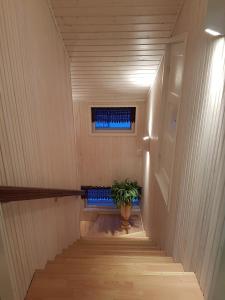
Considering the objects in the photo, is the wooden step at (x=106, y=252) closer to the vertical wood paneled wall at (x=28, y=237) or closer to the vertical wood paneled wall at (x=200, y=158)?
the vertical wood paneled wall at (x=28, y=237)

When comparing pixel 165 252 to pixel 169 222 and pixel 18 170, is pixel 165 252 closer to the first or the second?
pixel 169 222

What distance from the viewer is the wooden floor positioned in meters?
5.48

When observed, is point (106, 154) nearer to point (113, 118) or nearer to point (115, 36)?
point (113, 118)

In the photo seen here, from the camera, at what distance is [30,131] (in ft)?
6.34

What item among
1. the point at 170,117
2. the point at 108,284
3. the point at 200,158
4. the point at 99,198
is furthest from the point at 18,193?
the point at 99,198

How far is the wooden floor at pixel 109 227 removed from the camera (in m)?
5.48

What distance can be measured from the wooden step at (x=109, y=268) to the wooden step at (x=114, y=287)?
0.38 feet

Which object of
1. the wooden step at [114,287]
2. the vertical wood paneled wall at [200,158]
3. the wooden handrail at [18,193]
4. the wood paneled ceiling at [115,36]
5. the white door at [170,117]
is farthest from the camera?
the white door at [170,117]


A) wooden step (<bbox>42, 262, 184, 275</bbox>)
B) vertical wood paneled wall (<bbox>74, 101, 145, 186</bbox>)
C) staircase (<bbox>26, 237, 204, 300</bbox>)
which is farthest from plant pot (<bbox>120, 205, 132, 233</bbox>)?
staircase (<bbox>26, 237, 204, 300</bbox>)

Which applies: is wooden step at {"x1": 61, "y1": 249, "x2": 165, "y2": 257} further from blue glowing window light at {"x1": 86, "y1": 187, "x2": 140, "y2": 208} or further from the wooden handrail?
blue glowing window light at {"x1": 86, "y1": 187, "x2": 140, "y2": 208}

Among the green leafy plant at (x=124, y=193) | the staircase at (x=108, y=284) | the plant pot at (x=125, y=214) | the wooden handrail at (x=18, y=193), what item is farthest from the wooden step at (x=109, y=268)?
the plant pot at (x=125, y=214)

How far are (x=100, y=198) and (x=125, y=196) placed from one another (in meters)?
1.17

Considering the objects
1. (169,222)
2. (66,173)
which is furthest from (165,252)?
(66,173)

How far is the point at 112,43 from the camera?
10.5 feet
